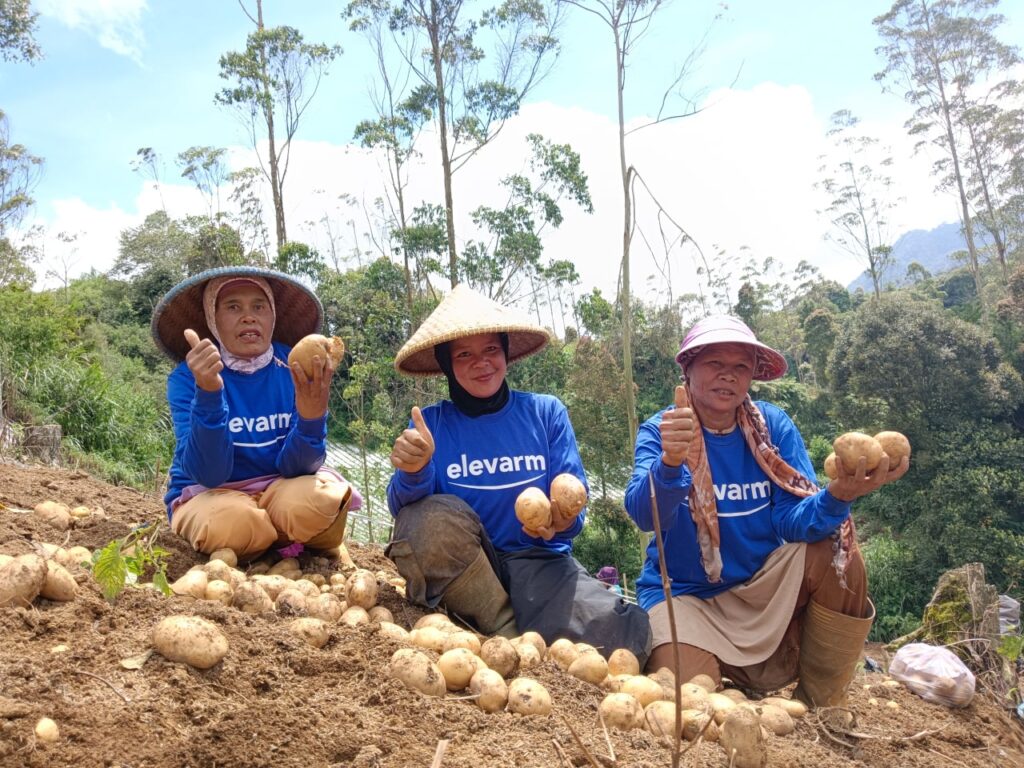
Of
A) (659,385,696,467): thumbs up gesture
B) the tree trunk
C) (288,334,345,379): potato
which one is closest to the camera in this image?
(659,385,696,467): thumbs up gesture

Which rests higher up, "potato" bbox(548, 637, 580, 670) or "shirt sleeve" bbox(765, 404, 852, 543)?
"shirt sleeve" bbox(765, 404, 852, 543)

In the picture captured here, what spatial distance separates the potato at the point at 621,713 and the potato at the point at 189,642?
0.96m

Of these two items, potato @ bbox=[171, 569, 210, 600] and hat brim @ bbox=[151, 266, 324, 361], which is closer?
potato @ bbox=[171, 569, 210, 600]

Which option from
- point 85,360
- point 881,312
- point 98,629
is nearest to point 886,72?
point 881,312

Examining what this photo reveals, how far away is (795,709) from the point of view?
2.33 metres

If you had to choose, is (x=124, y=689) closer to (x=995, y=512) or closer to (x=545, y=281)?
(x=545, y=281)

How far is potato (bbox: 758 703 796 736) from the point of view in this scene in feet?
6.95

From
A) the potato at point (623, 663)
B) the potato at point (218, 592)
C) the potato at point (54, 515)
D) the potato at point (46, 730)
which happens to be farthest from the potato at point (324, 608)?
the potato at point (54, 515)

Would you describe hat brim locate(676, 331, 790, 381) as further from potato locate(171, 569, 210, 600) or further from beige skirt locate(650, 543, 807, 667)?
potato locate(171, 569, 210, 600)

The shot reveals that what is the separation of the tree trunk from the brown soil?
572 cm

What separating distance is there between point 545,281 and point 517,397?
10.7m

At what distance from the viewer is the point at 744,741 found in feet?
5.81

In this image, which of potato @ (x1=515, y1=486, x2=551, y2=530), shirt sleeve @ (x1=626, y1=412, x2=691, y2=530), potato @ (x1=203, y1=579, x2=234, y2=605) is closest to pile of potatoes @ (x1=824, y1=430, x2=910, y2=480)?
shirt sleeve @ (x1=626, y1=412, x2=691, y2=530)

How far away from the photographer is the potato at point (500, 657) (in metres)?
2.18
